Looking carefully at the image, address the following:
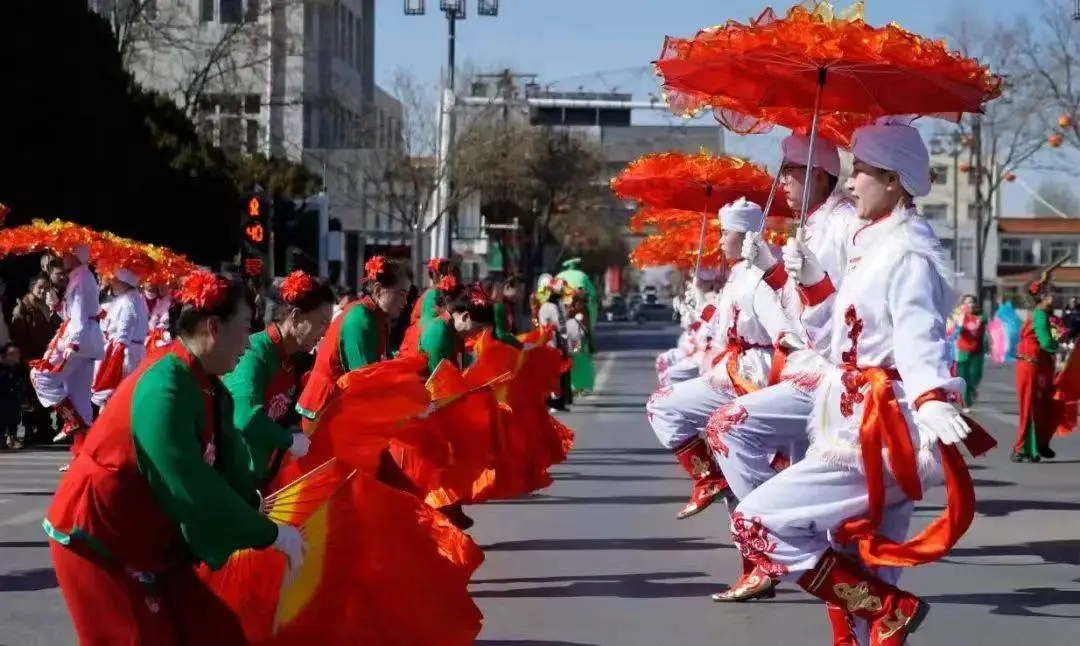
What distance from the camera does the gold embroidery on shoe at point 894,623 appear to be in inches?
246

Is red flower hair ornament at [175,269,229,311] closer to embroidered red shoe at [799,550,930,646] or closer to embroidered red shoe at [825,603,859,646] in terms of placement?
embroidered red shoe at [799,550,930,646]

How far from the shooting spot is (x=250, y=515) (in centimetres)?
514

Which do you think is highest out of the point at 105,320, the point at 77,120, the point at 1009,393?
the point at 77,120

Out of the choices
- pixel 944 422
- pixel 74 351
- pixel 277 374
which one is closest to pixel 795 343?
pixel 277 374

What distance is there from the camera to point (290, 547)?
5.45 m

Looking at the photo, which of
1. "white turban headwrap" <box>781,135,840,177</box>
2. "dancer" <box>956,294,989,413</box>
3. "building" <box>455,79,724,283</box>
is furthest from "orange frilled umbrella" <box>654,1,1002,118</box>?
"building" <box>455,79,724,283</box>

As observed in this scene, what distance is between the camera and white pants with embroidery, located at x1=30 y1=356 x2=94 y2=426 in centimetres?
1648

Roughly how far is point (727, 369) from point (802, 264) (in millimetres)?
3266

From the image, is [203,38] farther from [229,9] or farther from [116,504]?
[116,504]

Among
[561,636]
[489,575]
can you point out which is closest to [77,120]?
[489,575]

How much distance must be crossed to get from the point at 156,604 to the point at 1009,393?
28.3 meters

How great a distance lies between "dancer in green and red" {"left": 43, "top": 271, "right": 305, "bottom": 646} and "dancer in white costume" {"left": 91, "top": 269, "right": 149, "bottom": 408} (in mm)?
11016

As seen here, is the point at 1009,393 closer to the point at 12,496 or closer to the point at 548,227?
the point at 12,496

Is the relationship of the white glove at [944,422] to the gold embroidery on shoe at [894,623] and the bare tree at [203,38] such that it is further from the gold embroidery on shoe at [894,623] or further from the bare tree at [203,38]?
the bare tree at [203,38]
